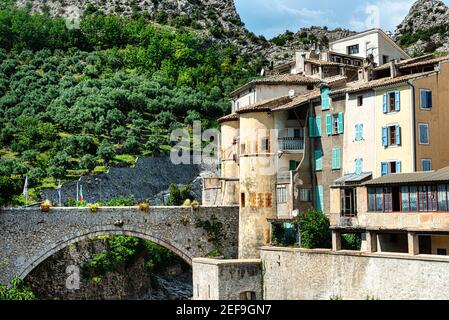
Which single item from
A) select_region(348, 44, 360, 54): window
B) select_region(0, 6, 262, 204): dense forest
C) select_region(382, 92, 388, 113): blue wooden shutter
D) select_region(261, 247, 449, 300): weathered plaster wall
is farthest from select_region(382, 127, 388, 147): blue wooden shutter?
select_region(348, 44, 360, 54): window

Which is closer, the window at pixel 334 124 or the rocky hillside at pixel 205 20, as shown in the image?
the window at pixel 334 124

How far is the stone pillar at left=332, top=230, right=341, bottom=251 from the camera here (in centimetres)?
→ 4300

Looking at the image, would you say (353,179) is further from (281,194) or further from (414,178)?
(281,194)

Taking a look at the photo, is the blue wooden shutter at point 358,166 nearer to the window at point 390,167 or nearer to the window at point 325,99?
the window at point 390,167

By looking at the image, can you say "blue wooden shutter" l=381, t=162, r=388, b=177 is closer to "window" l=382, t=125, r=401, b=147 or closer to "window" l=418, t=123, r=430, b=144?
"window" l=382, t=125, r=401, b=147

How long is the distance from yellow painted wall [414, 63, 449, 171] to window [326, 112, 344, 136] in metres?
6.13

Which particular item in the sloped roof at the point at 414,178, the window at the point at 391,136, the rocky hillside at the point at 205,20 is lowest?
the sloped roof at the point at 414,178

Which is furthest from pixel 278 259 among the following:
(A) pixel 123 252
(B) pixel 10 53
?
(B) pixel 10 53

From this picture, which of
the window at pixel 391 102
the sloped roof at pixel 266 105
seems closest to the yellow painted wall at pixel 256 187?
the sloped roof at pixel 266 105

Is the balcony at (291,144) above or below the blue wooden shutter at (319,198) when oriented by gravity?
above

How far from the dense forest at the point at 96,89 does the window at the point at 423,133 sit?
103 feet

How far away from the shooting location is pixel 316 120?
167 feet

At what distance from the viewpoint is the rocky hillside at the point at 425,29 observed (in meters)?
104

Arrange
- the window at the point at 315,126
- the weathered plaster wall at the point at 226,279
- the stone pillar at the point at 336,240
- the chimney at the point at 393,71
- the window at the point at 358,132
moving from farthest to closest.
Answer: the window at the point at 315,126 < the chimney at the point at 393,71 < the weathered plaster wall at the point at 226,279 < the window at the point at 358,132 < the stone pillar at the point at 336,240
